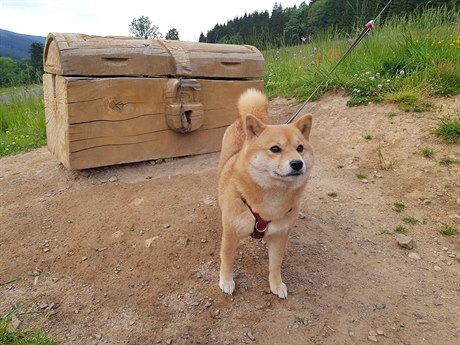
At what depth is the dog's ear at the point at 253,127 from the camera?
214cm

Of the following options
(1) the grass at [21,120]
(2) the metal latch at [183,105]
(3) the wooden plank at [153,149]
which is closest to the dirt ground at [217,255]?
(3) the wooden plank at [153,149]

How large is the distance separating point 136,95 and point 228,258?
2.13 meters

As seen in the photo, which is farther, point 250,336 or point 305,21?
point 305,21

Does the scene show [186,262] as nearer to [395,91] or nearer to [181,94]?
[181,94]

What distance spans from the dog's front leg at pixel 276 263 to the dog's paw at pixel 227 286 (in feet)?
0.80

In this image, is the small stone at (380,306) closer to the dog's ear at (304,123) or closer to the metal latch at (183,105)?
the dog's ear at (304,123)

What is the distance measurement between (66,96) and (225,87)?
5.69 ft

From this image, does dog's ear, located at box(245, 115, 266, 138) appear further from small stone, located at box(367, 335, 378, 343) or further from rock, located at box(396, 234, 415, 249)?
rock, located at box(396, 234, 415, 249)

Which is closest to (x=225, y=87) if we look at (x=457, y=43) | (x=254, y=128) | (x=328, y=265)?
(x=254, y=128)

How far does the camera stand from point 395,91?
453 centimetres

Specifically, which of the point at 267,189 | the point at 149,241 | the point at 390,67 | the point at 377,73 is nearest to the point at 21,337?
the point at 149,241

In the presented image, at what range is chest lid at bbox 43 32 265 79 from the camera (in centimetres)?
324

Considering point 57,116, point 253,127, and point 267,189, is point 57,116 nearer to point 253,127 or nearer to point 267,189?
point 253,127

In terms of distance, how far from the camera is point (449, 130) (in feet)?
12.1
